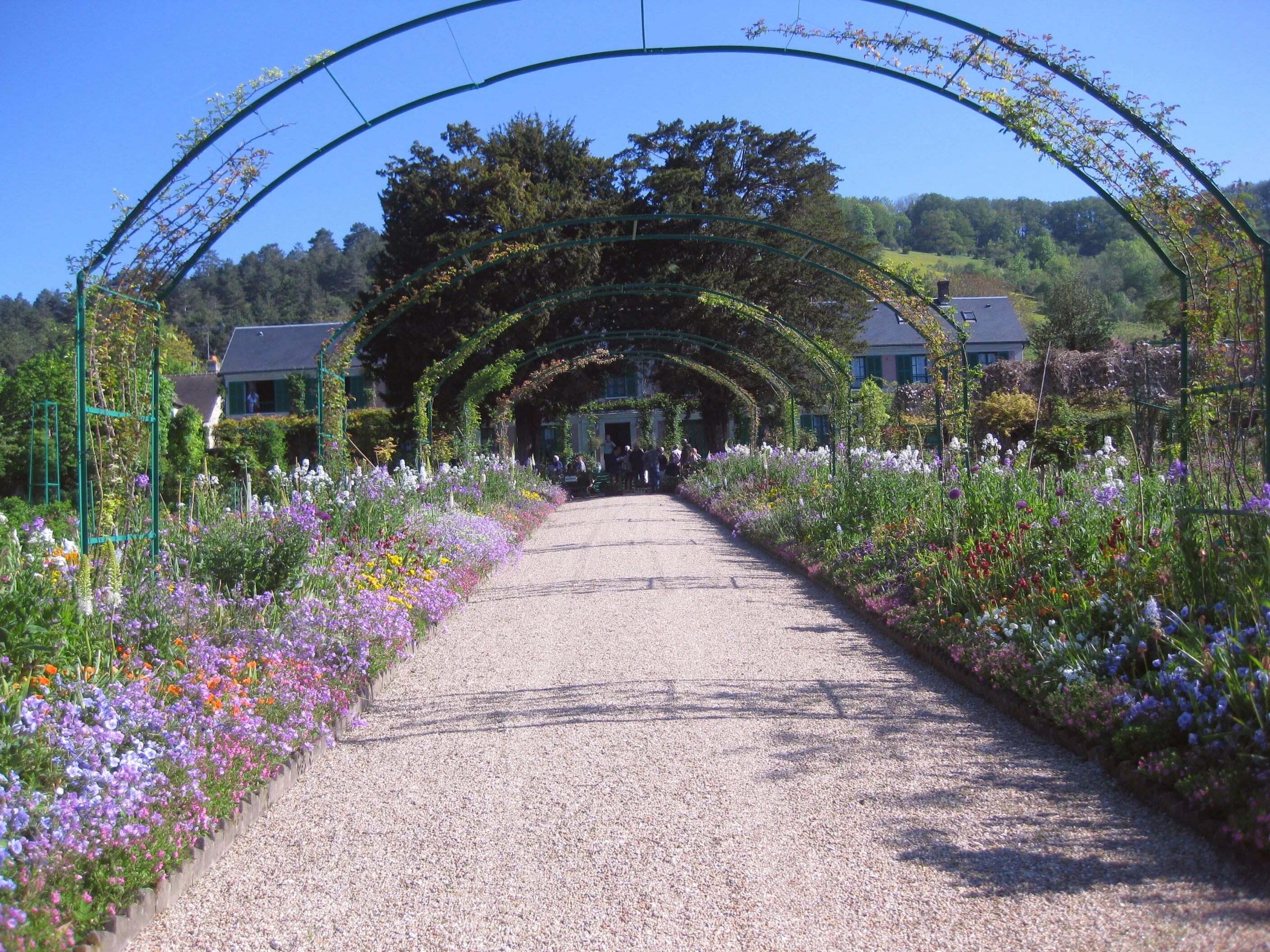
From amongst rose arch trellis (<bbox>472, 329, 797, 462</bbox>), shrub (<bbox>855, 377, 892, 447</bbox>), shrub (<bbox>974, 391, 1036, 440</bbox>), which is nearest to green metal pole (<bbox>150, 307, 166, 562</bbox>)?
shrub (<bbox>855, 377, 892, 447</bbox>)

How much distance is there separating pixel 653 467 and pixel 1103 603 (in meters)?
22.6

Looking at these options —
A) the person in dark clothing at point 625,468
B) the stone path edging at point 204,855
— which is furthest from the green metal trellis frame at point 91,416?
the person in dark clothing at point 625,468

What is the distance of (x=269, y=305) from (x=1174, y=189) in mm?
64482

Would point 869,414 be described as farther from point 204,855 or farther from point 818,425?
point 818,425

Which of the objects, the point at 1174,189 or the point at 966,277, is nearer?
the point at 1174,189

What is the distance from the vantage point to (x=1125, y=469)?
28.1ft

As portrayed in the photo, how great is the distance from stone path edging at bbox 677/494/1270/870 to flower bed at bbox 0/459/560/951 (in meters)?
3.12

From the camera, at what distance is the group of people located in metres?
27.5

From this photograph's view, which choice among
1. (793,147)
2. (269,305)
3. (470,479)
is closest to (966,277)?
(793,147)

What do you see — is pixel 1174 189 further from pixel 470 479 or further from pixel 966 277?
pixel 966 277

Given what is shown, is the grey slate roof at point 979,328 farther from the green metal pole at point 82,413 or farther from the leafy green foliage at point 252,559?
the green metal pole at point 82,413

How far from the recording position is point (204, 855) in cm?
329

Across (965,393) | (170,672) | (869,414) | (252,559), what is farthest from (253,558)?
(869,414)

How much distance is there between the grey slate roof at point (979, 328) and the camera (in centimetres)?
4225
